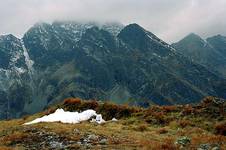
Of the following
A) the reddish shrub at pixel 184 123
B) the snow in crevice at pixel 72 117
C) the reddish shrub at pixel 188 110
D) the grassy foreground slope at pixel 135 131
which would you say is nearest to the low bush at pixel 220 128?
the grassy foreground slope at pixel 135 131

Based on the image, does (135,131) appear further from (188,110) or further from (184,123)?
(188,110)

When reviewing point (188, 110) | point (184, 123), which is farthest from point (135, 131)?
point (188, 110)

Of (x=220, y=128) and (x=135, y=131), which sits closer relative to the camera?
(x=135, y=131)

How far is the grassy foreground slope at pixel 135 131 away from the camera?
2972 centimetres

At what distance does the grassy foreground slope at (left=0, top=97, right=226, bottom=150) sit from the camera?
97.5ft

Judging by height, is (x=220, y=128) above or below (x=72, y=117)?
below

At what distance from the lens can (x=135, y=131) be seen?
130 ft

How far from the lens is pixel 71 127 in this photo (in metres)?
38.9

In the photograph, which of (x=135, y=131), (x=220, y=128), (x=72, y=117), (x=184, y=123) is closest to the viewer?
(x=135, y=131)

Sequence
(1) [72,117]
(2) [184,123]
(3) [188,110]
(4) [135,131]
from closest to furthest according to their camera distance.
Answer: (4) [135,131] < (2) [184,123] < (3) [188,110] < (1) [72,117]

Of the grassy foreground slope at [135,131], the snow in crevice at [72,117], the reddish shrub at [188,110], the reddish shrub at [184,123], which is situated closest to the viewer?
the grassy foreground slope at [135,131]

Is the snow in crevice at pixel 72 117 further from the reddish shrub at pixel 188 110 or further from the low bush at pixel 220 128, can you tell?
the low bush at pixel 220 128

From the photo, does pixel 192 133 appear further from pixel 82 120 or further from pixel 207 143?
pixel 82 120

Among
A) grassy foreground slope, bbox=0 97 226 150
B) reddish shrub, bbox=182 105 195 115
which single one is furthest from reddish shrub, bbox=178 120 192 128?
reddish shrub, bbox=182 105 195 115
